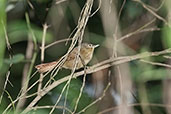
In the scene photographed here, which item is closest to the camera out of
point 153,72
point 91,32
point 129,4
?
point 153,72

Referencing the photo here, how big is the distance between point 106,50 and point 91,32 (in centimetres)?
33

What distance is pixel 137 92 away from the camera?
4766mm

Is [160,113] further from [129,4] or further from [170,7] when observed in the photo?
[170,7]

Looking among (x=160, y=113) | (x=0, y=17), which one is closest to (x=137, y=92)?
(x=160, y=113)

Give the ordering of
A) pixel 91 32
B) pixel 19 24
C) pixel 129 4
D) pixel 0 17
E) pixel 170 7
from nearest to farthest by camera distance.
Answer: pixel 0 17 < pixel 170 7 < pixel 19 24 < pixel 129 4 < pixel 91 32

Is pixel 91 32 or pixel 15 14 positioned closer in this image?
pixel 15 14

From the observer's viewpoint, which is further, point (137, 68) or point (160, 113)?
point (160, 113)

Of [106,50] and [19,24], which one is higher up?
[19,24]

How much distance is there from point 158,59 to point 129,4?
0.68 m

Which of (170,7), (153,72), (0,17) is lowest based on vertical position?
(153,72)

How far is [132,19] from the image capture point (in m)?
4.73

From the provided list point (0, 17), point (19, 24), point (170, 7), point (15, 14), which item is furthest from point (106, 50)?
point (0, 17)

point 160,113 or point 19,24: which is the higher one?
point 19,24

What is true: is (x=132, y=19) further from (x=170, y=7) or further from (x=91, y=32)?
(x=170, y=7)
